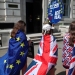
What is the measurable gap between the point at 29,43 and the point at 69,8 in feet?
46.0

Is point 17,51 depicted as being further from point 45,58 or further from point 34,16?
point 34,16

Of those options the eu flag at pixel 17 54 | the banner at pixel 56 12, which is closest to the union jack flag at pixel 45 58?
the eu flag at pixel 17 54

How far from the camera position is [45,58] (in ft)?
15.4

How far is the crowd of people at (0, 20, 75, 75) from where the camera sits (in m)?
4.67

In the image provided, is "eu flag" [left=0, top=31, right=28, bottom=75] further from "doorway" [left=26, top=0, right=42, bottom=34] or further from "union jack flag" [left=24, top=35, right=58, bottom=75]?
"doorway" [left=26, top=0, right=42, bottom=34]

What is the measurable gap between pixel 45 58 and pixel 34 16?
13.8 metres

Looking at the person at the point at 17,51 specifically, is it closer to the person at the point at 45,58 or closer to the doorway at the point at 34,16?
the person at the point at 45,58

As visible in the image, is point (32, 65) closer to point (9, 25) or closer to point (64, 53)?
point (64, 53)

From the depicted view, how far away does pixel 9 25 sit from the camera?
1394cm

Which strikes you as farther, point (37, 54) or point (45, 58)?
point (37, 54)

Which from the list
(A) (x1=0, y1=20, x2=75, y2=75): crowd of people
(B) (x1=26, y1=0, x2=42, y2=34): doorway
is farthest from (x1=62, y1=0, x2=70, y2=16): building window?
(A) (x1=0, y1=20, x2=75, y2=75): crowd of people

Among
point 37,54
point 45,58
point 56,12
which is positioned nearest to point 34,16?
point 56,12

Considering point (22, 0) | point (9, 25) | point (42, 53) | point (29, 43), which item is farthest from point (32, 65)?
point (22, 0)

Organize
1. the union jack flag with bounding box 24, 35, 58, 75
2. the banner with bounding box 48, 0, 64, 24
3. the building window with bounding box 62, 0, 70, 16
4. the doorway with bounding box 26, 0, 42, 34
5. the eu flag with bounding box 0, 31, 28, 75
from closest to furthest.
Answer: the union jack flag with bounding box 24, 35, 58, 75
the eu flag with bounding box 0, 31, 28, 75
the banner with bounding box 48, 0, 64, 24
the doorway with bounding box 26, 0, 42, 34
the building window with bounding box 62, 0, 70, 16
